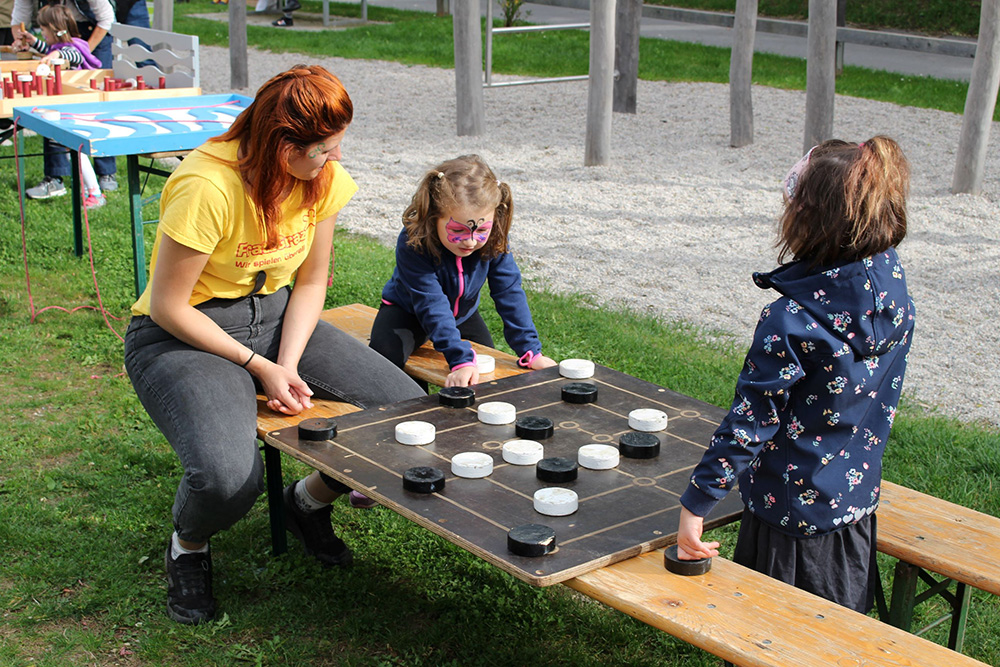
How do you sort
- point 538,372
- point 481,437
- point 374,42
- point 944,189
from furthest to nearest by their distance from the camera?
point 374,42 < point 944,189 < point 538,372 < point 481,437

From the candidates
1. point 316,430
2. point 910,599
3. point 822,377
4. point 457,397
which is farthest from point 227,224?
point 910,599

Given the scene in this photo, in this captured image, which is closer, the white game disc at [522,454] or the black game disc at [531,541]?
the black game disc at [531,541]

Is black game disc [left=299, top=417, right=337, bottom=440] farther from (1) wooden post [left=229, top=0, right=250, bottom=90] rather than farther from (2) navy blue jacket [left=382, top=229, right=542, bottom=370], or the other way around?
(1) wooden post [left=229, top=0, right=250, bottom=90]

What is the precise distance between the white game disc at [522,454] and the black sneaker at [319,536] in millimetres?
853

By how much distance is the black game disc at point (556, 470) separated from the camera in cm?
255

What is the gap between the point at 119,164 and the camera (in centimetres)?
923

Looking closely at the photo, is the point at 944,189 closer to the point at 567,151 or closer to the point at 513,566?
the point at 567,151

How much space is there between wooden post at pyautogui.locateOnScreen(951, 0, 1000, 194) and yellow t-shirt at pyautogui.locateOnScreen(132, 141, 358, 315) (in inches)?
228

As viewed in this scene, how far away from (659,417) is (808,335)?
809 millimetres

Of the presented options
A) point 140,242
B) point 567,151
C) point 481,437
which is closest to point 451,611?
point 481,437

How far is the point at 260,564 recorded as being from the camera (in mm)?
3340

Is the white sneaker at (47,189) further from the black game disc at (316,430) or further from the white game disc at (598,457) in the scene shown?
the white game disc at (598,457)

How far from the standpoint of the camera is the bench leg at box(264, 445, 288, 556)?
3232 millimetres

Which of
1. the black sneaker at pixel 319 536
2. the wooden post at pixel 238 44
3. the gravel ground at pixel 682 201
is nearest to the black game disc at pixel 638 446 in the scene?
the black sneaker at pixel 319 536
